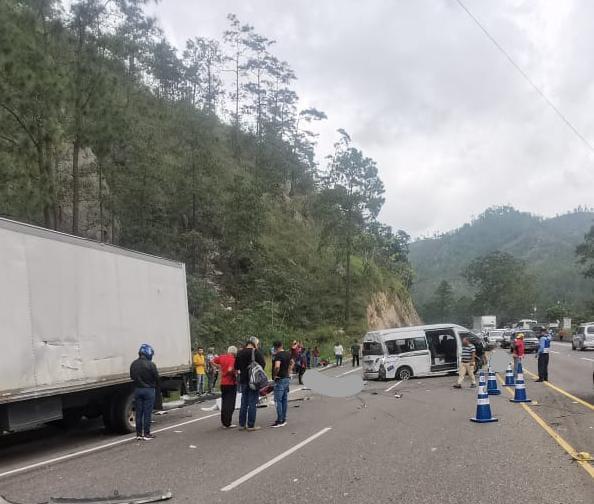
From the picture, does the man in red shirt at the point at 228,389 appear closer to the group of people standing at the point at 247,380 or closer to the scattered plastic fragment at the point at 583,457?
the group of people standing at the point at 247,380

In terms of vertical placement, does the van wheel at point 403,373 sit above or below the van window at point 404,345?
below

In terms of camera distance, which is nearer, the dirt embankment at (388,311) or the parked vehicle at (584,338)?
the parked vehicle at (584,338)

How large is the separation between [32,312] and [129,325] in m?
2.64

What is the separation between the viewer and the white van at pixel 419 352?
73.3 feet

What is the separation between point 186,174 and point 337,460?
30594 millimetres

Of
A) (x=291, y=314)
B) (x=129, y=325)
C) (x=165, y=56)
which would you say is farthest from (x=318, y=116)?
(x=129, y=325)

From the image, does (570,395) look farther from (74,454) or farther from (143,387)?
(74,454)

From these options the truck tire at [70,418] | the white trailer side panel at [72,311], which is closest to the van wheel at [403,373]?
the white trailer side panel at [72,311]

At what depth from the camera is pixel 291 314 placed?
47281mm

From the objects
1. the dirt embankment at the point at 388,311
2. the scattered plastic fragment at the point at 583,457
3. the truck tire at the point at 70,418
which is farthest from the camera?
the dirt embankment at the point at 388,311

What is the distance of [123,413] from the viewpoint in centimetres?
1128

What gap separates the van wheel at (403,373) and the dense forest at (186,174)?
11259 mm

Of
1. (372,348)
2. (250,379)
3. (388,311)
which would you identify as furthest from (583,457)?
(388,311)

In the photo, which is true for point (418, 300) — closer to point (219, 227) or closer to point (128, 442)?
point (219, 227)
